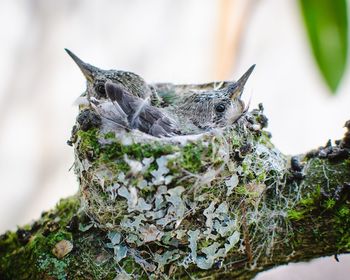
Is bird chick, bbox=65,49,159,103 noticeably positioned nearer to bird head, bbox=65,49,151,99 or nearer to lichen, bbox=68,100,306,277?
bird head, bbox=65,49,151,99

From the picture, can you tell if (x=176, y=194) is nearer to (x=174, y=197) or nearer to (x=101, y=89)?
(x=174, y=197)

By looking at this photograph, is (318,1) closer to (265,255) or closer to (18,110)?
(265,255)

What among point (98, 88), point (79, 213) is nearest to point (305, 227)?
point (79, 213)

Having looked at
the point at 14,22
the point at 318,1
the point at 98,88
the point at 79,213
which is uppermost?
the point at 14,22

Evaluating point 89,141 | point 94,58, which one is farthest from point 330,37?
point 94,58

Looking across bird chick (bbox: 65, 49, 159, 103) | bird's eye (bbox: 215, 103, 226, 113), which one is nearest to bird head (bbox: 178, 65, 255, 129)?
bird's eye (bbox: 215, 103, 226, 113)
